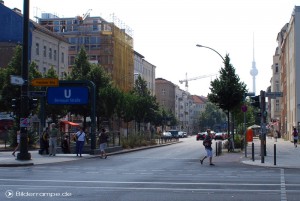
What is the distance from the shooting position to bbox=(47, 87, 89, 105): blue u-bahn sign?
32.5 m

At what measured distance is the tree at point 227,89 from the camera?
38656 mm

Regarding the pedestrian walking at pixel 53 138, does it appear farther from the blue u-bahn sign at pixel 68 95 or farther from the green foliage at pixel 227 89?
the green foliage at pixel 227 89

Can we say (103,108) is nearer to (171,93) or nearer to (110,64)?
(110,64)

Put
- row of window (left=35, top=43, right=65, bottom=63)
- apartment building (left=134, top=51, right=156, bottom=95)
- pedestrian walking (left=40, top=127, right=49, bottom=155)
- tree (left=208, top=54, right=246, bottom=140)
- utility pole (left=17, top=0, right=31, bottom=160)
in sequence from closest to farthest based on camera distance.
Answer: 1. utility pole (left=17, top=0, right=31, bottom=160)
2. pedestrian walking (left=40, top=127, right=49, bottom=155)
3. tree (left=208, top=54, right=246, bottom=140)
4. row of window (left=35, top=43, right=65, bottom=63)
5. apartment building (left=134, top=51, right=156, bottom=95)

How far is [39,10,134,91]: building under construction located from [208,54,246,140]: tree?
49.6 meters

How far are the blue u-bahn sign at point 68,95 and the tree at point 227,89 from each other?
36.9 feet

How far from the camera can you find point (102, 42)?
300ft

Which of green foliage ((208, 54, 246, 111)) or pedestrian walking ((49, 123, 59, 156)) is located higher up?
green foliage ((208, 54, 246, 111))

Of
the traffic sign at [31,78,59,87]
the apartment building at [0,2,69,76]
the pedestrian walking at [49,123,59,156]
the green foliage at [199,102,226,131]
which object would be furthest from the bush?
the green foliage at [199,102,226,131]

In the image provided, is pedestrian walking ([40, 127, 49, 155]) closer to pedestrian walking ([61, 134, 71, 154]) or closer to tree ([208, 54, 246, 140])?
pedestrian walking ([61, 134, 71, 154])

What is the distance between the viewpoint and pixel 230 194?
13.3 m

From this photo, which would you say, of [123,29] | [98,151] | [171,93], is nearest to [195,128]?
[171,93]

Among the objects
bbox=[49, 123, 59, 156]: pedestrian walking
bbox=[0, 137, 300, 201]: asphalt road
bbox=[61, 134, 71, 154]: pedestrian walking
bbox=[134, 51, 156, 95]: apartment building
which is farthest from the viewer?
bbox=[134, 51, 156, 95]: apartment building

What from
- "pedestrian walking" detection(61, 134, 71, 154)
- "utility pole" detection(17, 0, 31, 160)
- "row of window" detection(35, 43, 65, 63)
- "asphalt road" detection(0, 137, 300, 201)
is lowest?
"asphalt road" detection(0, 137, 300, 201)
